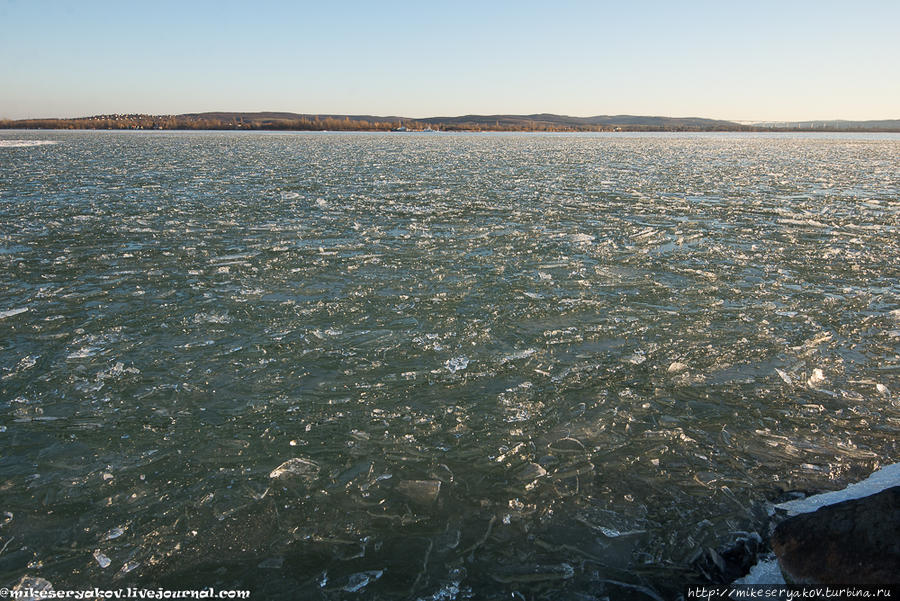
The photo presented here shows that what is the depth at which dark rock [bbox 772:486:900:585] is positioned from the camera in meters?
2.29

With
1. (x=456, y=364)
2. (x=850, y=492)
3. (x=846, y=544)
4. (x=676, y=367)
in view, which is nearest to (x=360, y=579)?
(x=846, y=544)

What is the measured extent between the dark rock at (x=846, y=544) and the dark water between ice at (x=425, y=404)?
46 cm

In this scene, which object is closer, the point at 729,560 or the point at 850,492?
the point at 729,560

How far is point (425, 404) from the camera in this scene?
441 centimetres

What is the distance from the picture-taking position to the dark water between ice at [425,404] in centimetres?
295

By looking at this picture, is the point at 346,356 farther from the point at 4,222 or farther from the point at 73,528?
the point at 4,222

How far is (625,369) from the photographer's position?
5.04 metres

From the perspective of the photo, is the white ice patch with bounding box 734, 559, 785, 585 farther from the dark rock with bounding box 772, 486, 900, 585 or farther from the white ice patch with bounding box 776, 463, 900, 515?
the white ice patch with bounding box 776, 463, 900, 515

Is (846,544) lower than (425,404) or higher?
higher

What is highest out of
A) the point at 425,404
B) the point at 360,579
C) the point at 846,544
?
the point at 846,544

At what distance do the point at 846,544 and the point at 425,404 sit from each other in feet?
9.24

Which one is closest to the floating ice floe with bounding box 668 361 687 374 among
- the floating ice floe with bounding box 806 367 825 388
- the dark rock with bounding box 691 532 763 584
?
the floating ice floe with bounding box 806 367 825 388

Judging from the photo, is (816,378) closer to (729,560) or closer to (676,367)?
(676,367)

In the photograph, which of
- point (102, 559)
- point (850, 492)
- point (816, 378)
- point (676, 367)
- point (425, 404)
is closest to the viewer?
point (102, 559)
